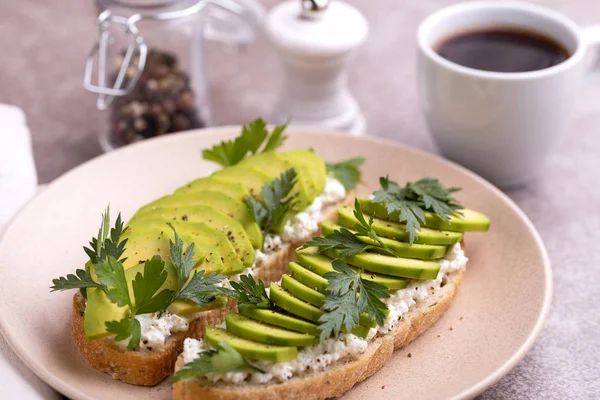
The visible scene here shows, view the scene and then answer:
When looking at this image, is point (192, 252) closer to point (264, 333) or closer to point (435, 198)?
point (264, 333)

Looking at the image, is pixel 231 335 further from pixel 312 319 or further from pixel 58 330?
pixel 58 330

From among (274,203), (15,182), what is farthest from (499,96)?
(15,182)

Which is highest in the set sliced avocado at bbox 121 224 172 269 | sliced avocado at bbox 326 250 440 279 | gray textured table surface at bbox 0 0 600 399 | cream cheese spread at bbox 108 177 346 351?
sliced avocado at bbox 121 224 172 269

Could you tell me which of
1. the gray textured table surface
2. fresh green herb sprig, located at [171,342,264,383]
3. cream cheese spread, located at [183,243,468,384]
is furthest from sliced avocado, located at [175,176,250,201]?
the gray textured table surface

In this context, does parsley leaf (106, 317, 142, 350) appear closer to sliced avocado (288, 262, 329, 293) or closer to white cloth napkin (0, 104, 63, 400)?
white cloth napkin (0, 104, 63, 400)

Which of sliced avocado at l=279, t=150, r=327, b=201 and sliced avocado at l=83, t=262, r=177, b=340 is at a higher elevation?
sliced avocado at l=83, t=262, r=177, b=340

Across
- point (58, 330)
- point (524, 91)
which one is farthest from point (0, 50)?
point (524, 91)
